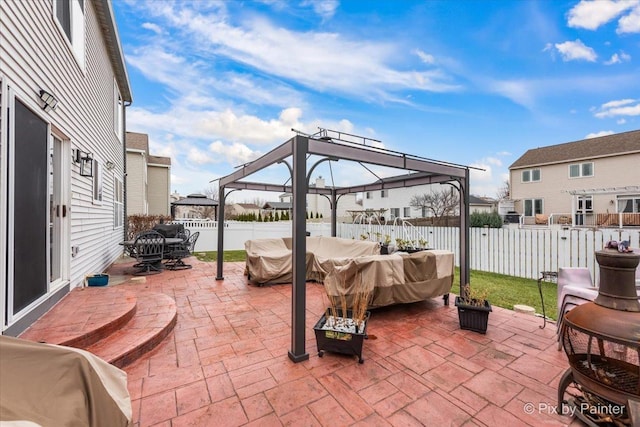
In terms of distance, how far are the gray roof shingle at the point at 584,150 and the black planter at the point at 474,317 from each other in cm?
1965

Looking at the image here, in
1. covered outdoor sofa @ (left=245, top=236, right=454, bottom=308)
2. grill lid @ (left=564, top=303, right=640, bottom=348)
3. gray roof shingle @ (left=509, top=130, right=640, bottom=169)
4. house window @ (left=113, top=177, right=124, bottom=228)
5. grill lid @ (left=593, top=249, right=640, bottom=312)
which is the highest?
gray roof shingle @ (left=509, top=130, right=640, bottom=169)

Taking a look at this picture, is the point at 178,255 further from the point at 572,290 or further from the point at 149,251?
the point at 572,290

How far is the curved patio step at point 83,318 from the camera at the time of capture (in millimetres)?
2705

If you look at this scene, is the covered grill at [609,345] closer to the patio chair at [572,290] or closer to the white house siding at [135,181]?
the patio chair at [572,290]

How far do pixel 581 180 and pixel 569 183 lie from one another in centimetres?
58

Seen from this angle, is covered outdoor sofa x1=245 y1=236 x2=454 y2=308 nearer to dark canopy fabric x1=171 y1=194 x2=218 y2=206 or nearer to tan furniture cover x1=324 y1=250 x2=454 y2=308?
tan furniture cover x1=324 y1=250 x2=454 y2=308

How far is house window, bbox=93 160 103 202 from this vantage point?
577 centimetres

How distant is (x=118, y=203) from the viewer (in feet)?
28.7

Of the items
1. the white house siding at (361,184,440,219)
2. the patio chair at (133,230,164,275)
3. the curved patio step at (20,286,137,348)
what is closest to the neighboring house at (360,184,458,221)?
the white house siding at (361,184,440,219)

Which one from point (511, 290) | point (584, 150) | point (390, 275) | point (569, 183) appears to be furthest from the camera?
point (569, 183)

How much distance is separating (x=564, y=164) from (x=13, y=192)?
24313 millimetres

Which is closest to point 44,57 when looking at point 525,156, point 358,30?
point 358,30

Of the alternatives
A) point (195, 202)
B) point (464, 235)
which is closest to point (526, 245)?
point (464, 235)

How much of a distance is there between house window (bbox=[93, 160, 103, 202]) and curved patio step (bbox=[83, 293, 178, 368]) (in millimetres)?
3057
